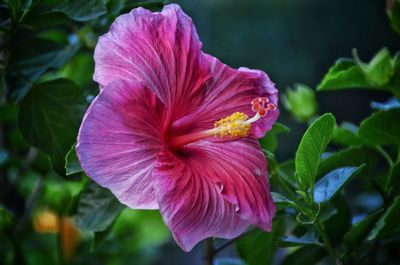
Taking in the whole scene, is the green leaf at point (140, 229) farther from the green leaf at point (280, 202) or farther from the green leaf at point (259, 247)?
the green leaf at point (280, 202)

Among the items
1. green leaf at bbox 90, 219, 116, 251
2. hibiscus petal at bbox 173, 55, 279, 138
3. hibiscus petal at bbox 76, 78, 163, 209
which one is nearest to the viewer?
hibiscus petal at bbox 76, 78, 163, 209

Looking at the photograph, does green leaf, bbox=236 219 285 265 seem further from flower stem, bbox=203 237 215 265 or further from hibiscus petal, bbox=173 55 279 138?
hibiscus petal, bbox=173 55 279 138

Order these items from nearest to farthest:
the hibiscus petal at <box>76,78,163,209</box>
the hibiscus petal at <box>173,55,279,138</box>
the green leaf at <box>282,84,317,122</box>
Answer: the hibiscus petal at <box>76,78,163,209</box> → the hibiscus petal at <box>173,55,279,138</box> → the green leaf at <box>282,84,317,122</box>

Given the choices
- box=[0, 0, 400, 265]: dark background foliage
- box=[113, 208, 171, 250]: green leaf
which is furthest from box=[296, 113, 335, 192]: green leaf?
box=[113, 208, 171, 250]: green leaf

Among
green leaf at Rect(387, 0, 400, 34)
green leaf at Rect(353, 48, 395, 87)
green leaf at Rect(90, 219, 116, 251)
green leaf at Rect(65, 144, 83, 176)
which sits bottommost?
green leaf at Rect(90, 219, 116, 251)

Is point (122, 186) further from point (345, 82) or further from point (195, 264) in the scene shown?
point (195, 264)

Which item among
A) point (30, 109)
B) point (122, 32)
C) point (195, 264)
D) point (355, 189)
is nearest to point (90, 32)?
point (30, 109)
